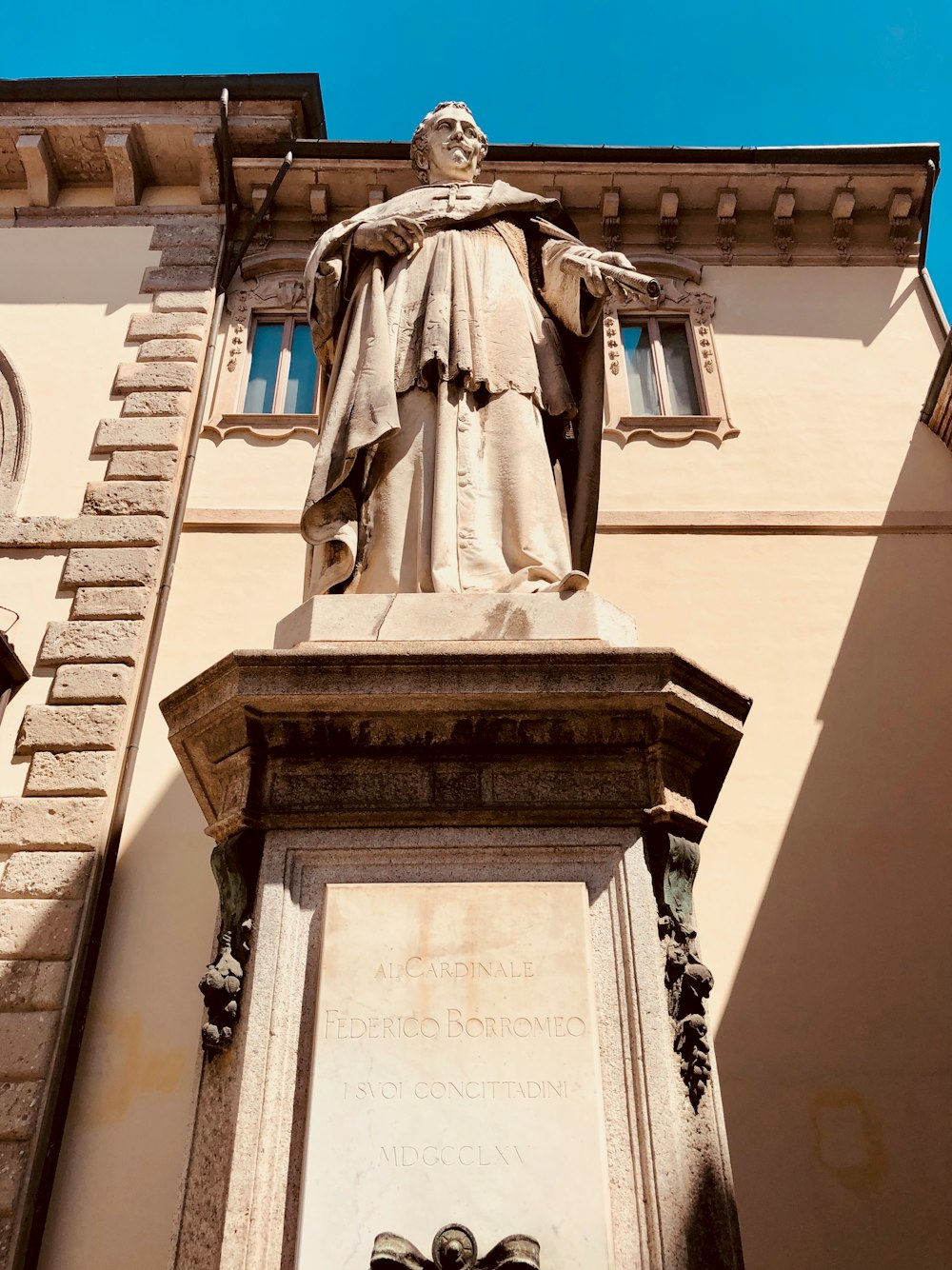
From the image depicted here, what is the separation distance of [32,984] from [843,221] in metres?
9.81

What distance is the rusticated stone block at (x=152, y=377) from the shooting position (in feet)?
31.4

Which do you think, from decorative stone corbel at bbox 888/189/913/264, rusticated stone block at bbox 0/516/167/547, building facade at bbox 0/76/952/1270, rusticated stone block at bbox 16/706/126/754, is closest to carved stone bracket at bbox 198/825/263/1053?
building facade at bbox 0/76/952/1270

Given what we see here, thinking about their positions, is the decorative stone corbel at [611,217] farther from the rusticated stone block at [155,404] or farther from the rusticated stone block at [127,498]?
the rusticated stone block at [127,498]

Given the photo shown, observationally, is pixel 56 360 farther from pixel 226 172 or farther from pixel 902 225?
pixel 902 225

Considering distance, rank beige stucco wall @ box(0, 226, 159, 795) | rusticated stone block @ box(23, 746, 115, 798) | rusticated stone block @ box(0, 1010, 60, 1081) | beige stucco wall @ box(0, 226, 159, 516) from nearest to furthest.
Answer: rusticated stone block @ box(0, 1010, 60, 1081)
rusticated stone block @ box(23, 746, 115, 798)
beige stucco wall @ box(0, 226, 159, 795)
beige stucco wall @ box(0, 226, 159, 516)

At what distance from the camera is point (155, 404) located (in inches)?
371

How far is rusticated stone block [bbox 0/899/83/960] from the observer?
6.41 metres

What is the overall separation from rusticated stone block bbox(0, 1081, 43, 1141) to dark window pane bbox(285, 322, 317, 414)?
592cm

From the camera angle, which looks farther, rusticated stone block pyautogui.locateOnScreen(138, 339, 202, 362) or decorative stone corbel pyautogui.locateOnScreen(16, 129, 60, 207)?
decorative stone corbel pyautogui.locateOnScreen(16, 129, 60, 207)

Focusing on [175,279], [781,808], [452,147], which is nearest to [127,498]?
[175,279]

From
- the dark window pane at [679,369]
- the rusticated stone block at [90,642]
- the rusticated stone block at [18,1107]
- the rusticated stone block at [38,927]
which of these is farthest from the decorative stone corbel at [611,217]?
the rusticated stone block at [18,1107]

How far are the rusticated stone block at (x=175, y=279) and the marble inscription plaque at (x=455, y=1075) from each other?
8.37 meters

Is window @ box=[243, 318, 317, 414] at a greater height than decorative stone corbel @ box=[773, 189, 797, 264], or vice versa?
decorative stone corbel @ box=[773, 189, 797, 264]

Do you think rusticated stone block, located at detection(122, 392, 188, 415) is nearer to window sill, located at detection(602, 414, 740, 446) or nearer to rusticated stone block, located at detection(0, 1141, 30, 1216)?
window sill, located at detection(602, 414, 740, 446)
